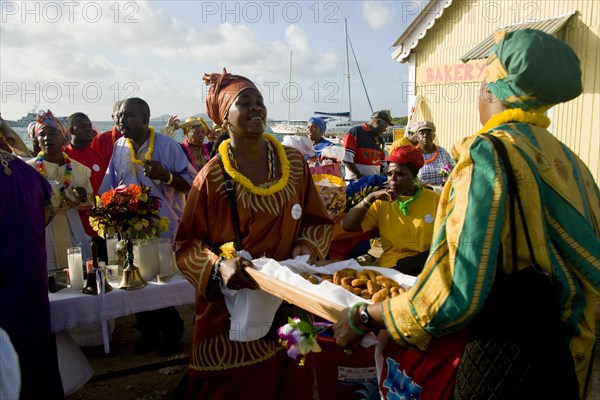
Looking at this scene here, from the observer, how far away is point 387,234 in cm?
398

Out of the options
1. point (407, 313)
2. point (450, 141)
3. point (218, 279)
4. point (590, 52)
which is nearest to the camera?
point (407, 313)

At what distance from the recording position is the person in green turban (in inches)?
55.6

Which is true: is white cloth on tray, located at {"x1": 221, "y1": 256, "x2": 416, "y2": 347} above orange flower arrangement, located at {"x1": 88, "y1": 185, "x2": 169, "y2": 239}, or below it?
below

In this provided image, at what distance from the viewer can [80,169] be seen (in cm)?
495

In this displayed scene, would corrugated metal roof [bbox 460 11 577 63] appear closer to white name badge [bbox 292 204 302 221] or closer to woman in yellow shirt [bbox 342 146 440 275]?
woman in yellow shirt [bbox 342 146 440 275]

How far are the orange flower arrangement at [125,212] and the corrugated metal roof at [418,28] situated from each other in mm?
9617

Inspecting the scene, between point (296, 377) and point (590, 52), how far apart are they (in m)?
8.13

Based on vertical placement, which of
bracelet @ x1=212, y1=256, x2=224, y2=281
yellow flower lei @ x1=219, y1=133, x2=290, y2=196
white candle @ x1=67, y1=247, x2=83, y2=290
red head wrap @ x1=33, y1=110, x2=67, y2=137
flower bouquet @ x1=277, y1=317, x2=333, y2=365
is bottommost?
white candle @ x1=67, y1=247, x2=83, y2=290

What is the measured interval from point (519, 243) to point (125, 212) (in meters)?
2.83

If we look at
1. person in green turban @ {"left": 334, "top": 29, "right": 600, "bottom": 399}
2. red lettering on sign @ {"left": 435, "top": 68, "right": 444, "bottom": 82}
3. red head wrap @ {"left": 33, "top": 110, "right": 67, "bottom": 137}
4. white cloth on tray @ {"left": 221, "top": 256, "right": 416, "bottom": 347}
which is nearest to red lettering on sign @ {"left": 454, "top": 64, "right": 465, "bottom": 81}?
red lettering on sign @ {"left": 435, "top": 68, "right": 444, "bottom": 82}

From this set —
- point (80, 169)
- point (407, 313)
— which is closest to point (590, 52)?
point (80, 169)

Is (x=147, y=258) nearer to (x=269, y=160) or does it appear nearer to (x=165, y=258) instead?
(x=165, y=258)

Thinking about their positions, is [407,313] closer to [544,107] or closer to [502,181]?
[502,181]

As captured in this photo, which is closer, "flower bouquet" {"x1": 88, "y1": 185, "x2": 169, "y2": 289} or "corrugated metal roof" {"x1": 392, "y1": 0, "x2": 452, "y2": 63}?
"flower bouquet" {"x1": 88, "y1": 185, "x2": 169, "y2": 289}
